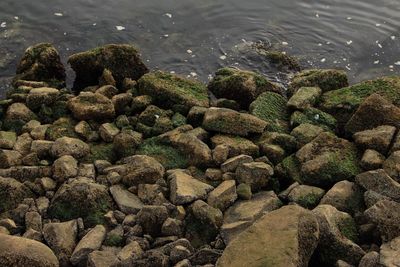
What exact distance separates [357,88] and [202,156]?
476cm

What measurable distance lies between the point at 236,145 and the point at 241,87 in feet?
9.51

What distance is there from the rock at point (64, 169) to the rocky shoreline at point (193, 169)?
2 cm

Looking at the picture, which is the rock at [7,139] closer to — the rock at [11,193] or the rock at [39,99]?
the rock at [39,99]

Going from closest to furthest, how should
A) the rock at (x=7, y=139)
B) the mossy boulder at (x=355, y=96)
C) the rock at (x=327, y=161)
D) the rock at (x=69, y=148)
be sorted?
the rock at (x=327, y=161) → the rock at (x=69, y=148) → the rock at (x=7, y=139) → the mossy boulder at (x=355, y=96)

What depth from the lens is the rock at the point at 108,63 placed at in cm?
1394

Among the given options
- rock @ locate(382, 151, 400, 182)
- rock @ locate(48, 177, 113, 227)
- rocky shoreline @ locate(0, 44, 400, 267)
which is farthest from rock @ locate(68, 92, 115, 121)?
rock @ locate(382, 151, 400, 182)

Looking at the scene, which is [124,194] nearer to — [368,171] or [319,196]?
[319,196]

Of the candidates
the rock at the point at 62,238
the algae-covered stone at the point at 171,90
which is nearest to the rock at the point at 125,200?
the rock at the point at 62,238

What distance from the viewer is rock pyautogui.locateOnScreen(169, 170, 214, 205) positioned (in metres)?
8.99

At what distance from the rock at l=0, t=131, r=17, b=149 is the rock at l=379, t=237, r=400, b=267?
300 inches

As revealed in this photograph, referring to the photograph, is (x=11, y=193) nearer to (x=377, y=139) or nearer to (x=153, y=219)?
(x=153, y=219)

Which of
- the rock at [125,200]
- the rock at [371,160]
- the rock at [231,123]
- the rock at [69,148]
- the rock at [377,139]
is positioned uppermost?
the rock at [377,139]

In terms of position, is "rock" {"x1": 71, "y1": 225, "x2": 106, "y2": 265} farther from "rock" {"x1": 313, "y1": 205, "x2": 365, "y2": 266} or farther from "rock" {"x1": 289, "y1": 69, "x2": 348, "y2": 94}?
"rock" {"x1": 289, "y1": 69, "x2": 348, "y2": 94}

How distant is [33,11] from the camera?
59.1 ft
